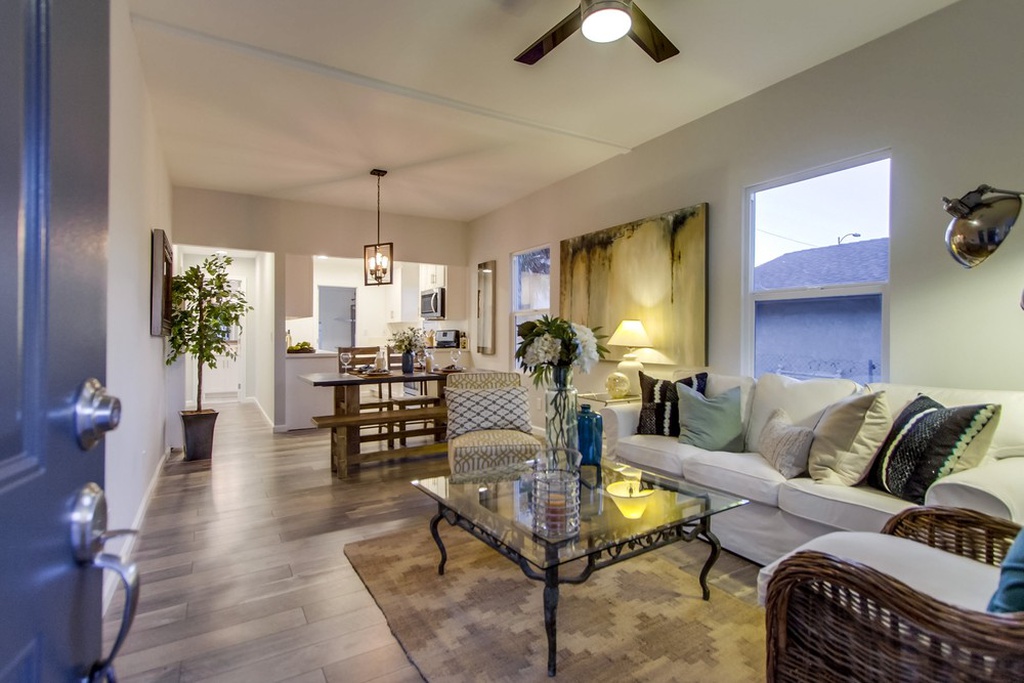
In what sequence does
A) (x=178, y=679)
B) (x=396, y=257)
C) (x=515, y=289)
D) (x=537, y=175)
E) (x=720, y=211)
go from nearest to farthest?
(x=178, y=679) < (x=720, y=211) < (x=537, y=175) < (x=515, y=289) < (x=396, y=257)

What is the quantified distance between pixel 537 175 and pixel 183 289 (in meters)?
3.57

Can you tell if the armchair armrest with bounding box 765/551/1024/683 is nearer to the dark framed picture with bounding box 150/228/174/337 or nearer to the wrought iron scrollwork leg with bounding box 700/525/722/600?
the wrought iron scrollwork leg with bounding box 700/525/722/600

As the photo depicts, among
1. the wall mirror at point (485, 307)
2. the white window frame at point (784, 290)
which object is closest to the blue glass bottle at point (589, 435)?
the white window frame at point (784, 290)

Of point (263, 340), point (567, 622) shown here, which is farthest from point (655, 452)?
point (263, 340)

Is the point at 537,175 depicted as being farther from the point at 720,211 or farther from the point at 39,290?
the point at 39,290

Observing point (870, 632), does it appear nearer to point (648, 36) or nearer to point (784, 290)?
point (648, 36)

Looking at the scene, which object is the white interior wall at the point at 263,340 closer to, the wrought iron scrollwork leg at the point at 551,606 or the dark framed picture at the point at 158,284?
the dark framed picture at the point at 158,284

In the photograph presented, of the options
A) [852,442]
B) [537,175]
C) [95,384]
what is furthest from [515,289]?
[95,384]

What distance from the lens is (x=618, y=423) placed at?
339 cm

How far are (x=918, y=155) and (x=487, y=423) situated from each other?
2.95 m

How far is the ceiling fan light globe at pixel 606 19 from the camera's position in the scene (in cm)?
202

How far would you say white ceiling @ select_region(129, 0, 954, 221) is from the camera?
2.56 meters

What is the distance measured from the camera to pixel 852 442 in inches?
92.1

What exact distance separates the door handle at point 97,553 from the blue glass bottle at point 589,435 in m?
2.08
